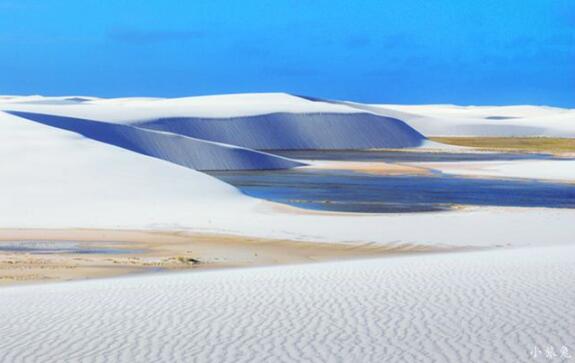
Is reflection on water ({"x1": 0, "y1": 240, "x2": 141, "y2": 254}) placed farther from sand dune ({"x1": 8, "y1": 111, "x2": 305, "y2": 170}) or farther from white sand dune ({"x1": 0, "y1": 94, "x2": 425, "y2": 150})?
white sand dune ({"x1": 0, "y1": 94, "x2": 425, "y2": 150})

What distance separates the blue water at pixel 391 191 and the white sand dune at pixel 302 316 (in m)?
13.6

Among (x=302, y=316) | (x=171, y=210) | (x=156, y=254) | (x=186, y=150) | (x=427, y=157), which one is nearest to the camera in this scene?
(x=302, y=316)

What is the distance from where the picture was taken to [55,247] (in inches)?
679

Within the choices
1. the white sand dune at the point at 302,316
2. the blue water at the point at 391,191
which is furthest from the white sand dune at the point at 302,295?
the blue water at the point at 391,191

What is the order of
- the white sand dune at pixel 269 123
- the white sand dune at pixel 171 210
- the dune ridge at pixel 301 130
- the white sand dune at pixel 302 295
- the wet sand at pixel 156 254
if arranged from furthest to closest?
the dune ridge at pixel 301 130
the white sand dune at pixel 269 123
the white sand dune at pixel 171 210
the wet sand at pixel 156 254
the white sand dune at pixel 302 295

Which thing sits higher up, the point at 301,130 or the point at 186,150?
the point at 301,130

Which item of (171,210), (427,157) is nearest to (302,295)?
(171,210)

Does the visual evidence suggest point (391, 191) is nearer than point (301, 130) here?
Yes

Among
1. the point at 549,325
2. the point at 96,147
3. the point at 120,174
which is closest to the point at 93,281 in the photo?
the point at 549,325

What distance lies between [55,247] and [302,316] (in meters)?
9.08

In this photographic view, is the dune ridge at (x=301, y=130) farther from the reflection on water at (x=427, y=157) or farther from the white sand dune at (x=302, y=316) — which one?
the white sand dune at (x=302, y=316)

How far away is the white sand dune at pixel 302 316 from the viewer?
7480 mm

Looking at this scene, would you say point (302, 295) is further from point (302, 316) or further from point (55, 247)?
point (55, 247)

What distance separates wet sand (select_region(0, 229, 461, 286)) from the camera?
14418mm
